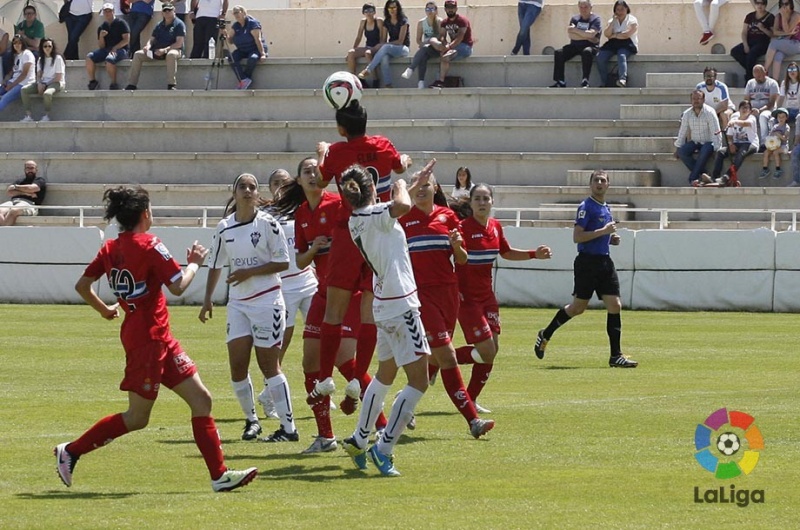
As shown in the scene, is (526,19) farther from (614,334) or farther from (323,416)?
(323,416)

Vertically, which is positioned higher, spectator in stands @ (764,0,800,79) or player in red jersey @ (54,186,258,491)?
spectator in stands @ (764,0,800,79)

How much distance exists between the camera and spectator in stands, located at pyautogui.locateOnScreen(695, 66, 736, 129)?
28.3 metres

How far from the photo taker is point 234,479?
8953mm

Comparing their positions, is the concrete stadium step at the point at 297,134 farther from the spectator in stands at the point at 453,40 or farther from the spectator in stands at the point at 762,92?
the spectator in stands at the point at 762,92

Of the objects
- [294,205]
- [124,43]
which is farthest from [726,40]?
[294,205]

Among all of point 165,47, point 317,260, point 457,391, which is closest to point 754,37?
point 165,47

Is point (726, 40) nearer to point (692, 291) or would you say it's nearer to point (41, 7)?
point (692, 291)

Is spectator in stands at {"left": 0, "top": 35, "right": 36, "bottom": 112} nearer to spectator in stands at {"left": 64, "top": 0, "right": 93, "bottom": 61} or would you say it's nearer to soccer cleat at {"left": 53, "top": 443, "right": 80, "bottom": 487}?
spectator in stands at {"left": 64, "top": 0, "right": 93, "bottom": 61}

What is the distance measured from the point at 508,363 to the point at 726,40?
1738 cm

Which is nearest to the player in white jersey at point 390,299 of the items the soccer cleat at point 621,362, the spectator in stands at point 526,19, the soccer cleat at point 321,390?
the soccer cleat at point 321,390

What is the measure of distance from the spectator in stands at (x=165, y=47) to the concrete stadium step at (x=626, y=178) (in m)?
10.3

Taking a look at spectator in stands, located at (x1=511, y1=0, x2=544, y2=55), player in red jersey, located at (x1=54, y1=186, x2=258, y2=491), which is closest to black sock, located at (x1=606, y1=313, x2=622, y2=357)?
player in red jersey, located at (x1=54, y1=186, x2=258, y2=491)

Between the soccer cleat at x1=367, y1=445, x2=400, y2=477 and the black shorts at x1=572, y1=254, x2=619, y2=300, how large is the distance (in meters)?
8.48

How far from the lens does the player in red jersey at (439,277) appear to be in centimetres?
1096
